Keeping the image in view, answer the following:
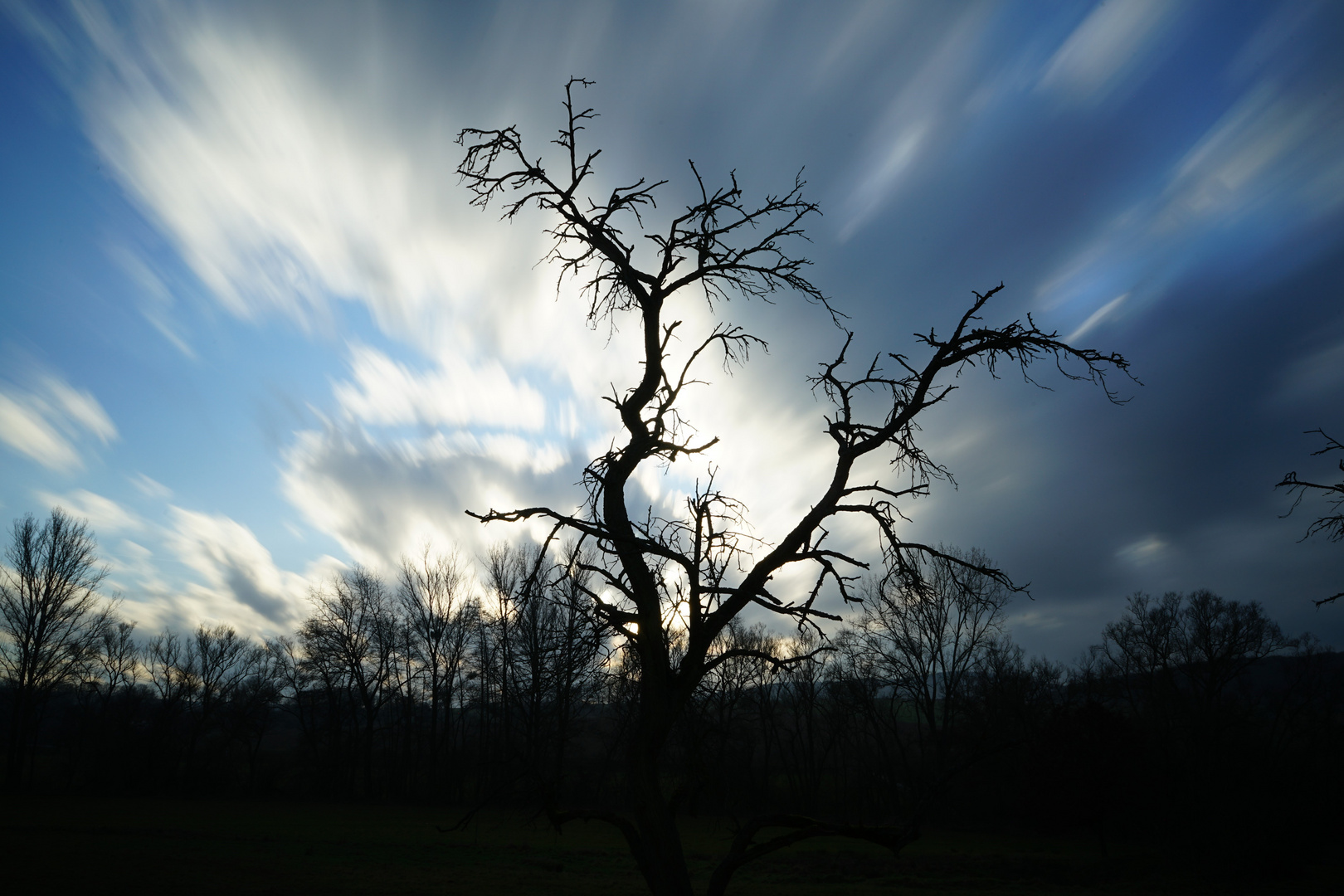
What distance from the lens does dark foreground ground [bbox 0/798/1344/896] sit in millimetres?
19312

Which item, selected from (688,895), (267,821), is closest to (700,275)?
(688,895)

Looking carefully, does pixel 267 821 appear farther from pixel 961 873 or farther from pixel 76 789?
pixel 961 873

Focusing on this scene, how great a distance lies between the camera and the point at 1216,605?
164ft

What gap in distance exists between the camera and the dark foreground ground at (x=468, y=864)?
19312 millimetres

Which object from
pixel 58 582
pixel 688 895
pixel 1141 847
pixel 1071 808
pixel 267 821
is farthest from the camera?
pixel 58 582

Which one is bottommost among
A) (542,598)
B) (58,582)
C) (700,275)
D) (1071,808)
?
(1071,808)

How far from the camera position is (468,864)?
2539 cm

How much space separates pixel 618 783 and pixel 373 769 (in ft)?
219

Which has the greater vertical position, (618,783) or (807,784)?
(618,783)

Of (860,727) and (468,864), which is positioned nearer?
(468,864)

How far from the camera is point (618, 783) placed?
13.9 feet

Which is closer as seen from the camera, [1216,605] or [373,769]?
[1216,605]

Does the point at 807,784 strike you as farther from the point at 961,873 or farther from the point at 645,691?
the point at 645,691

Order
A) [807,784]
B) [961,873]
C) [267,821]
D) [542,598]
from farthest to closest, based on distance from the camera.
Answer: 1. [807,784]
2. [267,821]
3. [961,873]
4. [542,598]
